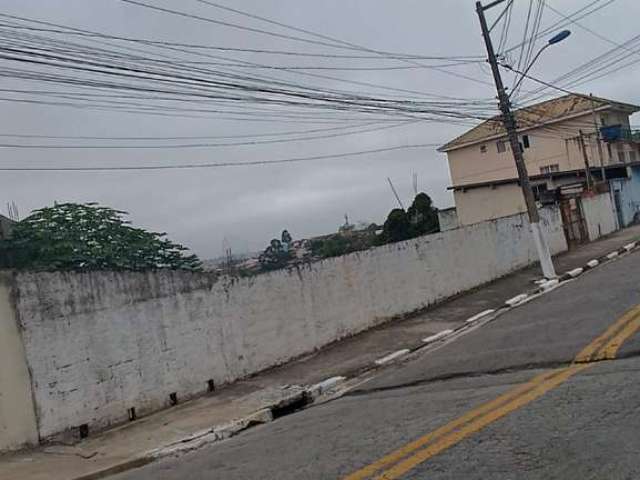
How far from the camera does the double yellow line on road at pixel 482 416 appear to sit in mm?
4602

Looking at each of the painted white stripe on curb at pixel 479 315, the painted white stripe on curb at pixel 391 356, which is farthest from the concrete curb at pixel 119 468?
the painted white stripe on curb at pixel 479 315

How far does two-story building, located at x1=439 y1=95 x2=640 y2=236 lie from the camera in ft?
107

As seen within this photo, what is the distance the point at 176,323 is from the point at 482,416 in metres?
5.79

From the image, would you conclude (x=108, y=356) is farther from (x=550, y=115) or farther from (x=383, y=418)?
(x=550, y=115)

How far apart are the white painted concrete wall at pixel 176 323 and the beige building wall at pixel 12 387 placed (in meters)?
0.13

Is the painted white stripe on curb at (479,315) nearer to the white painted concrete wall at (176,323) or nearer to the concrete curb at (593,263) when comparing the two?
the white painted concrete wall at (176,323)

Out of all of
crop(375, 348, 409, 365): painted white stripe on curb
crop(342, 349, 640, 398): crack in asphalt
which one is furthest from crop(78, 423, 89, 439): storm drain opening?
crop(375, 348, 409, 365): painted white stripe on curb

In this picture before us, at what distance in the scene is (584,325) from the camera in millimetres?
8914

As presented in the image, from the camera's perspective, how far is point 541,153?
43750 mm

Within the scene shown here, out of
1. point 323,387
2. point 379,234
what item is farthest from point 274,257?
point 379,234

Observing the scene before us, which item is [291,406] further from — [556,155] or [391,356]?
[556,155]

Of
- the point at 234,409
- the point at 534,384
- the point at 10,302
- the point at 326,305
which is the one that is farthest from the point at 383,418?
the point at 326,305

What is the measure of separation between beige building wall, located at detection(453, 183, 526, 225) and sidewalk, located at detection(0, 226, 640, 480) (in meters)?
17.1

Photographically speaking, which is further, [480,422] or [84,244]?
[84,244]
